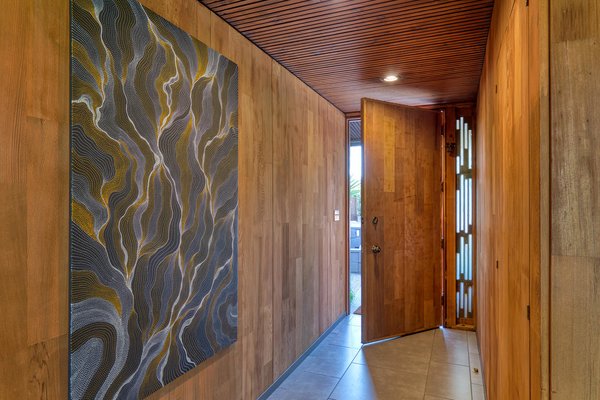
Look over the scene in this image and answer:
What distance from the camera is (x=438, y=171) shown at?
413 cm

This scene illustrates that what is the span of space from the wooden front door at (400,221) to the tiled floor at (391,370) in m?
0.26

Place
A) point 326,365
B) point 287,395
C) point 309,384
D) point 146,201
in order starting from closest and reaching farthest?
point 146,201, point 287,395, point 309,384, point 326,365

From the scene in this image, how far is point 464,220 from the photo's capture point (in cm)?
410

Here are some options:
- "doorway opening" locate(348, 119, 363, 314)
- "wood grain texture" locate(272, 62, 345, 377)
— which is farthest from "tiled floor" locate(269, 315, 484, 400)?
"doorway opening" locate(348, 119, 363, 314)

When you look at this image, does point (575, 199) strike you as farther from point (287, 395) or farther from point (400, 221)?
point (400, 221)

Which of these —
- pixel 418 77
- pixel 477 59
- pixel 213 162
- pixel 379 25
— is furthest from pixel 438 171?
pixel 213 162

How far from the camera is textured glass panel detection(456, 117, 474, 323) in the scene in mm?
4074

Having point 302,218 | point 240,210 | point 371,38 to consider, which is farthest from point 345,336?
point 371,38

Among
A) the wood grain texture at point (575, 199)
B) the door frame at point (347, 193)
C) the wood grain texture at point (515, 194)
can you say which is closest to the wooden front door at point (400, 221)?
the door frame at point (347, 193)

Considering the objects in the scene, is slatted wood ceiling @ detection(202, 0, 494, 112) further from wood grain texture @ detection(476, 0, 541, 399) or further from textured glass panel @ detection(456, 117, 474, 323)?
textured glass panel @ detection(456, 117, 474, 323)

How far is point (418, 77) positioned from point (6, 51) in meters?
2.95

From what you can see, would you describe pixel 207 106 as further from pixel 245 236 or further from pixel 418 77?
pixel 418 77

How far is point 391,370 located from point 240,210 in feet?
6.35

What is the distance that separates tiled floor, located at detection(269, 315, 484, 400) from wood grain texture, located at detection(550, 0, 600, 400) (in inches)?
80.5
